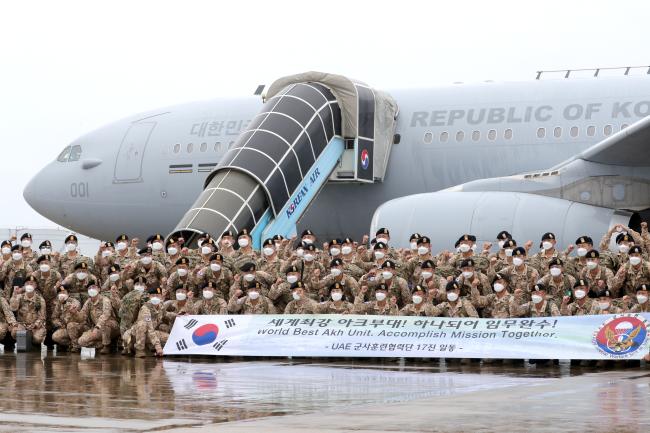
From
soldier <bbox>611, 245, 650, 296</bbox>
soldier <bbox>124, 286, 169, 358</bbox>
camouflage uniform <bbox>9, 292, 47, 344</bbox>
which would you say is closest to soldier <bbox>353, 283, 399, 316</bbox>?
soldier <bbox>124, 286, 169, 358</bbox>

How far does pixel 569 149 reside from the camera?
23.5 m

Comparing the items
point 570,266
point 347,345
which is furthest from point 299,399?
point 570,266

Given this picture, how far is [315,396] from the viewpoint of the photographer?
11.6 meters

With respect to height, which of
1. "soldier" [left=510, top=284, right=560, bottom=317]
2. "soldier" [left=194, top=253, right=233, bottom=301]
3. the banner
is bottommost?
the banner

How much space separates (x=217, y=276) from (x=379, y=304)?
2.87 metres

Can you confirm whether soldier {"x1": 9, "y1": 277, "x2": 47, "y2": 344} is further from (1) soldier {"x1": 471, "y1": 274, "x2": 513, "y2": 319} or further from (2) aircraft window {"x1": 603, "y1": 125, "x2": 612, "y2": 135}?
(2) aircraft window {"x1": 603, "y1": 125, "x2": 612, "y2": 135}

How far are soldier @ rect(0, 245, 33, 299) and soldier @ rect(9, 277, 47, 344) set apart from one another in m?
0.97

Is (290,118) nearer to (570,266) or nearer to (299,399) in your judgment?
(570,266)

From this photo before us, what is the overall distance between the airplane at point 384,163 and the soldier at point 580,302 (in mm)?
4987

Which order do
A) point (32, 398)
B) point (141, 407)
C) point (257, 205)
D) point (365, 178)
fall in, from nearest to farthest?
point (141, 407) < point (32, 398) < point (257, 205) < point (365, 178)

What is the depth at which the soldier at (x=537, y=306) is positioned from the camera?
16.0 metres

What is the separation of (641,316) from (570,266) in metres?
2.79

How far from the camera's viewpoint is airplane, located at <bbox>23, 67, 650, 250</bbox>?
861 inches

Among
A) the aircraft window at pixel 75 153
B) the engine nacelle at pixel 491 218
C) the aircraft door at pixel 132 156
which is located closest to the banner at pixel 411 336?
the engine nacelle at pixel 491 218
